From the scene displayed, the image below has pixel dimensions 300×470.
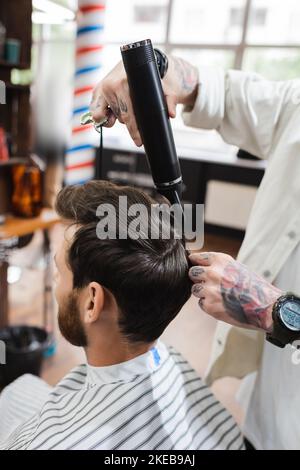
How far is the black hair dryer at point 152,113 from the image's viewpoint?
681 millimetres

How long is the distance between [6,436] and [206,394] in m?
0.54

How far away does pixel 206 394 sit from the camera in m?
1.11

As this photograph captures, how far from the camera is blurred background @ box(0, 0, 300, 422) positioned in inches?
86.3

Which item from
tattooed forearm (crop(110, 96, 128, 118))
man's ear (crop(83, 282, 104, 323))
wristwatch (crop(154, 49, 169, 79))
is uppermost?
wristwatch (crop(154, 49, 169, 79))

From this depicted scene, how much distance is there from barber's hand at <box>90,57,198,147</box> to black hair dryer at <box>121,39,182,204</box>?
5 cm

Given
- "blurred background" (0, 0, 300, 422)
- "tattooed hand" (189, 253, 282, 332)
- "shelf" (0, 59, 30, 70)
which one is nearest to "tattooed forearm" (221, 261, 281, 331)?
"tattooed hand" (189, 253, 282, 332)

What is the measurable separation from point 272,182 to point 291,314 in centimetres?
37

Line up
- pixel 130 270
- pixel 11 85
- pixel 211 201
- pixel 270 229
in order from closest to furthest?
pixel 130 270 → pixel 270 229 → pixel 11 85 → pixel 211 201

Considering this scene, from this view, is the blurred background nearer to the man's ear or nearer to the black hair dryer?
the man's ear

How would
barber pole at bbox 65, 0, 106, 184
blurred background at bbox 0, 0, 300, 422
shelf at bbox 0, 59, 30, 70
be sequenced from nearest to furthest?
shelf at bbox 0, 59, 30, 70 → blurred background at bbox 0, 0, 300, 422 → barber pole at bbox 65, 0, 106, 184

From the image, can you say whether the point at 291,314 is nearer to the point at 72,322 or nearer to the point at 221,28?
the point at 72,322

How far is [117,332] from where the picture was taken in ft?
2.93
